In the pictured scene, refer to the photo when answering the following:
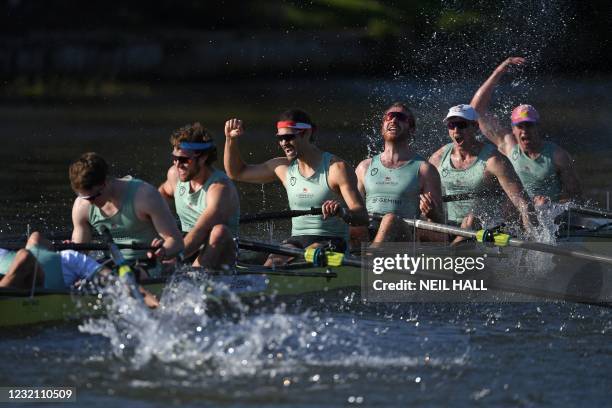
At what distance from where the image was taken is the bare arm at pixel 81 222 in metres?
10.2

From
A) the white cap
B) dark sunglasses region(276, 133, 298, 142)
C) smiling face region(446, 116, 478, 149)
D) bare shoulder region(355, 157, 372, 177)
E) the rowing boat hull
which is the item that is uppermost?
the white cap

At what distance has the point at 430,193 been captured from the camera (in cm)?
1216

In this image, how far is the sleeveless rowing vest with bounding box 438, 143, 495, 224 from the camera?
1302 cm

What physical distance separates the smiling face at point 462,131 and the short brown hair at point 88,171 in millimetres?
4376

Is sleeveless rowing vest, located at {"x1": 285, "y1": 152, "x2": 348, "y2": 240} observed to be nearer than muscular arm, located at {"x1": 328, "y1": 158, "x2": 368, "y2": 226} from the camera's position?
No

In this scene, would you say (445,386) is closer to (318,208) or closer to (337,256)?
(337,256)

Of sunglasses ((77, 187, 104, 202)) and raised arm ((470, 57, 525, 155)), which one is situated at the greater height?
raised arm ((470, 57, 525, 155))

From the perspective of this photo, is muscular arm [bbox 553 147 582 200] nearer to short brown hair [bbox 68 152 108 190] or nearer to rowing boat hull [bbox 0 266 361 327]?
rowing boat hull [bbox 0 266 361 327]

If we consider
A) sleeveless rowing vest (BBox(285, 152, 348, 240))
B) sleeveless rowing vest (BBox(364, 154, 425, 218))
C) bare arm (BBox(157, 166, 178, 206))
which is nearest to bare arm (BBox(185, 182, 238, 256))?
bare arm (BBox(157, 166, 178, 206))

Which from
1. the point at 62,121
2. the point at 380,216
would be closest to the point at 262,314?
the point at 380,216

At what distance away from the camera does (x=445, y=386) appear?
8.48 meters

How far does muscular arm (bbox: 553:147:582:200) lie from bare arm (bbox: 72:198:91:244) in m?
5.41

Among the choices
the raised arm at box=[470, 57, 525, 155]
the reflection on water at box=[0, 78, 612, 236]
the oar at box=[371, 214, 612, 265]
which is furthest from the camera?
the reflection on water at box=[0, 78, 612, 236]

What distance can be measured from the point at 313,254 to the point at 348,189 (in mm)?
902
